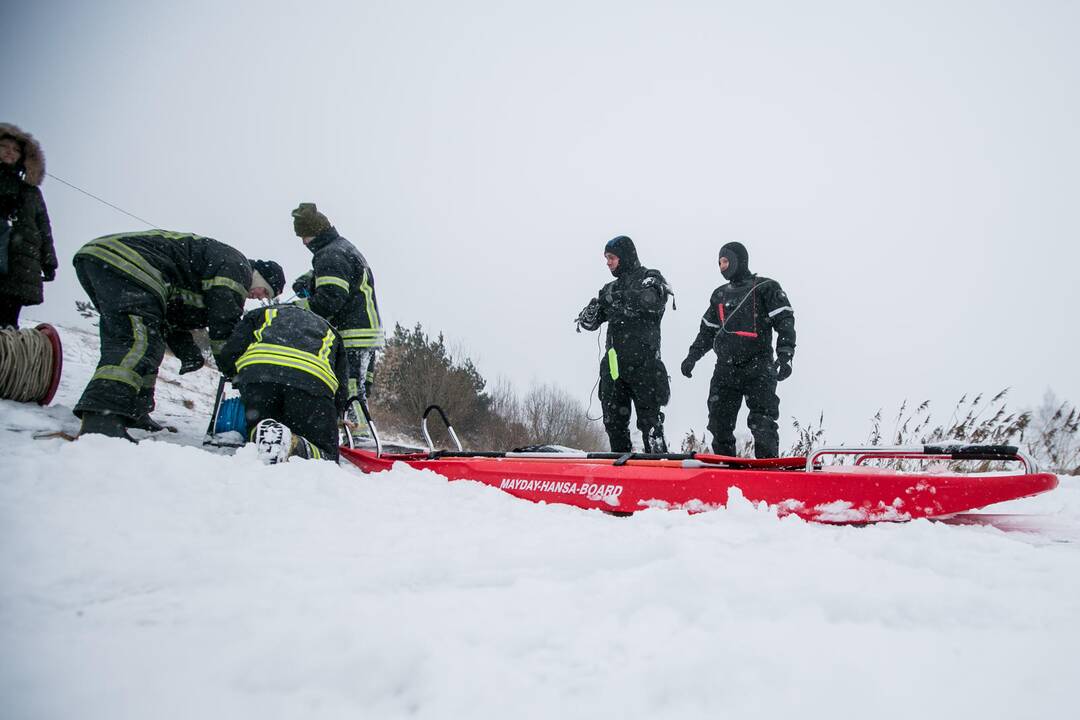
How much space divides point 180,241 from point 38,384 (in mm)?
1177

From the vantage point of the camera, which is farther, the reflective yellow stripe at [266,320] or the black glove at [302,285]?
the black glove at [302,285]

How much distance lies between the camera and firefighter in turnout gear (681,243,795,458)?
4.11 m

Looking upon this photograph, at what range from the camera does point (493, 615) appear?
92 cm

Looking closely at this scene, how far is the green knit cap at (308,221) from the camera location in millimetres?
4383

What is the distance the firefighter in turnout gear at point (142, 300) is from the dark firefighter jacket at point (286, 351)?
1.38 feet

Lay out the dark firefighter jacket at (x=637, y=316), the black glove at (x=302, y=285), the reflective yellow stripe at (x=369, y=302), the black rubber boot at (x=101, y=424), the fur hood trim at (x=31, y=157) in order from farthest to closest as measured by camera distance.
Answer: the black glove at (x=302, y=285)
the reflective yellow stripe at (x=369, y=302)
the dark firefighter jacket at (x=637, y=316)
the fur hood trim at (x=31, y=157)
the black rubber boot at (x=101, y=424)

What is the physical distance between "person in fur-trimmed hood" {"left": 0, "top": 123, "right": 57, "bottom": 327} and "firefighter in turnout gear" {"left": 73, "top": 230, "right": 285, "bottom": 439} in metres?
0.95

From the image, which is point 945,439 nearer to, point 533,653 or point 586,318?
point 586,318

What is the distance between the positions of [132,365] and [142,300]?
39 cm

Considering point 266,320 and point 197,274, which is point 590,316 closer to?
point 266,320

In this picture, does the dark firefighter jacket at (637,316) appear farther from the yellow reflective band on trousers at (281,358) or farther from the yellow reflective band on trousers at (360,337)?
the yellow reflective band on trousers at (281,358)

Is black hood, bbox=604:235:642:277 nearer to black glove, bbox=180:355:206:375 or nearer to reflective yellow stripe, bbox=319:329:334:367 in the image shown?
reflective yellow stripe, bbox=319:329:334:367

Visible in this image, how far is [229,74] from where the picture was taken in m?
117

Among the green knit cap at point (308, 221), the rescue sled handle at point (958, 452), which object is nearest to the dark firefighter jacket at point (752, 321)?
the rescue sled handle at point (958, 452)
